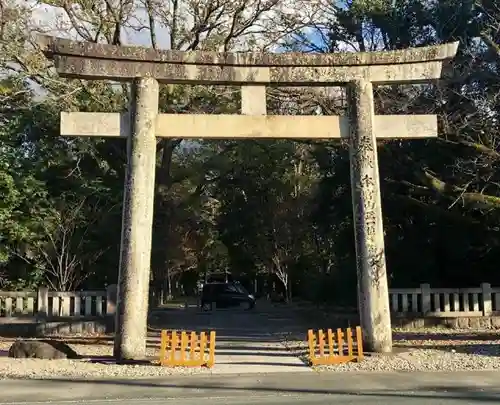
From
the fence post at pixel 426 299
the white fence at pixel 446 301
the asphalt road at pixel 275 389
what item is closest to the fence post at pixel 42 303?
the asphalt road at pixel 275 389

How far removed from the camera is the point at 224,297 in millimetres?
33781

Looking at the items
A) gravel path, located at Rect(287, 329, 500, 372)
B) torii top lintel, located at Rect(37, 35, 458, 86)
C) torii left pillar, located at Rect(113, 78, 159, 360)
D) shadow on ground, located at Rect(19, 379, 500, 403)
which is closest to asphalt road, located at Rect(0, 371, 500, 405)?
shadow on ground, located at Rect(19, 379, 500, 403)

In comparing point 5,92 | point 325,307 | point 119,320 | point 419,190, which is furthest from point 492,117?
point 5,92

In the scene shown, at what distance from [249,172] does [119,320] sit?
25.9m

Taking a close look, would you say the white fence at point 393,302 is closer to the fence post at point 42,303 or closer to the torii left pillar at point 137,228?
the fence post at point 42,303

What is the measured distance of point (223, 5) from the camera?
2075 centimetres

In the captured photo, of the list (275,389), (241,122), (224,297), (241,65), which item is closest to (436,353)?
(275,389)

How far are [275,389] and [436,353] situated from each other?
4.89 metres

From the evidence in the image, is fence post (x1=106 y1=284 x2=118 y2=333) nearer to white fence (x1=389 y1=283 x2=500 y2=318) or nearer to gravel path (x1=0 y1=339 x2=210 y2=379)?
gravel path (x1=0 y1=339 x2=210 y2=379)

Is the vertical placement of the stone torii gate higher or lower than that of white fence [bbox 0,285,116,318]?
higher

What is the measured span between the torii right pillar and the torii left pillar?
422cm

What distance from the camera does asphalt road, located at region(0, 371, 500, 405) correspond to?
8750mm

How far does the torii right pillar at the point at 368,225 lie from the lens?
12.6m

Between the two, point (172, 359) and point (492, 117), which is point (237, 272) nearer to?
point (492, 117)
